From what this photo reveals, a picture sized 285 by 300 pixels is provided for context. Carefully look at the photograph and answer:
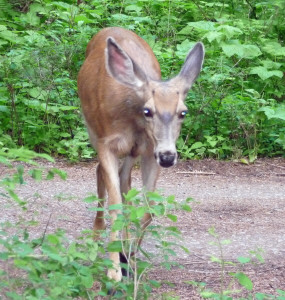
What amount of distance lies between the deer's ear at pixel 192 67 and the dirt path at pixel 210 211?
1.35m

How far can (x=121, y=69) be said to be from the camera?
7027 millimetres

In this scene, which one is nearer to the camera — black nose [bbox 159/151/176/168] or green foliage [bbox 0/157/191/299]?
green foliage [bbox 0/157/191/299]

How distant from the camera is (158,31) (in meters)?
12.9

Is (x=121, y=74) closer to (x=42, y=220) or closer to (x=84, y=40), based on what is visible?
(x=42, y=220)

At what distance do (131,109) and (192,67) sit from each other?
0.61m

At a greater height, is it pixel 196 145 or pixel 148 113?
pixel 148 113

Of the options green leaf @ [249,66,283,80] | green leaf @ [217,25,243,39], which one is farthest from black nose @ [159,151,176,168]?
green leaf @ [249,66,283,80]

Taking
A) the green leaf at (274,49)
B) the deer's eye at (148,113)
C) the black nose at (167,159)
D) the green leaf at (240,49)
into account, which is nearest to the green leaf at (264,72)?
the green leaf at (240,49)

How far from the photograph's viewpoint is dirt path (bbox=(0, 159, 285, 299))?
6875 mm

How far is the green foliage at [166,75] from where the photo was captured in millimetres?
11219

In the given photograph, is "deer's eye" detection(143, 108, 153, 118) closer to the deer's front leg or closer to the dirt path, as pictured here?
the deer's front leg

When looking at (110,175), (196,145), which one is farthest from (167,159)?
(196,145)

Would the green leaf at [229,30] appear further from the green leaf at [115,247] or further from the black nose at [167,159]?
the green leaf at [115,247]

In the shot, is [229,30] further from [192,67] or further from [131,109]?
[131,109]
